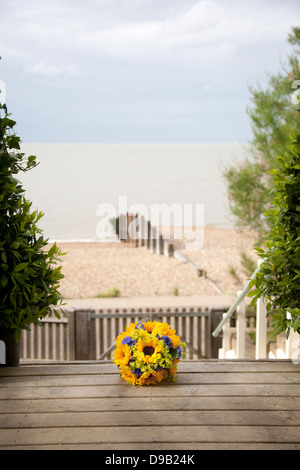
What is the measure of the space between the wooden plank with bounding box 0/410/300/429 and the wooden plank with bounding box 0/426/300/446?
0.12 feet

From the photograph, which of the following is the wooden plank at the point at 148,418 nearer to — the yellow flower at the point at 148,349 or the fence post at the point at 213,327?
the yellow flower at the point at 148,349

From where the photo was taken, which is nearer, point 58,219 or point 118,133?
point 58,219

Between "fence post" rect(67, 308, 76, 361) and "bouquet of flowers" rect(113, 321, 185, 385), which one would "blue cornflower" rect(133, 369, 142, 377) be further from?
"fence post" rect(67, 308, 76, 361)

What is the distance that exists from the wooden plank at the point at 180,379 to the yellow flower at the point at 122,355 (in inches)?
4.8

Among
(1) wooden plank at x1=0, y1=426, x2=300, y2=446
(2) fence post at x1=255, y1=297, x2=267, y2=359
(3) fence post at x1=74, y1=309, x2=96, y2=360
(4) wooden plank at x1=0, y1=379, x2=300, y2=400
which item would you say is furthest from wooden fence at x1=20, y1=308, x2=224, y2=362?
(1) wooden plank at x1=0, y1=426, x2=300, y2=446

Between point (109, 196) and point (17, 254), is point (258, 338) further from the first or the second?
point (109, 196)

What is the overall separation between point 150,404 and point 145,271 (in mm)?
9885

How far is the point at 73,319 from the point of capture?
5785 mm

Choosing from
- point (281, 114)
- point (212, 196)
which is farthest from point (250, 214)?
point (212, 196)

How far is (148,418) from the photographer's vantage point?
2.43 metres

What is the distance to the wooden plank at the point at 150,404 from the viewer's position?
8.34ft

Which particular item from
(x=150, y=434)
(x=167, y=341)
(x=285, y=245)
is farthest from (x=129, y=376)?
(x=285, y=245)
